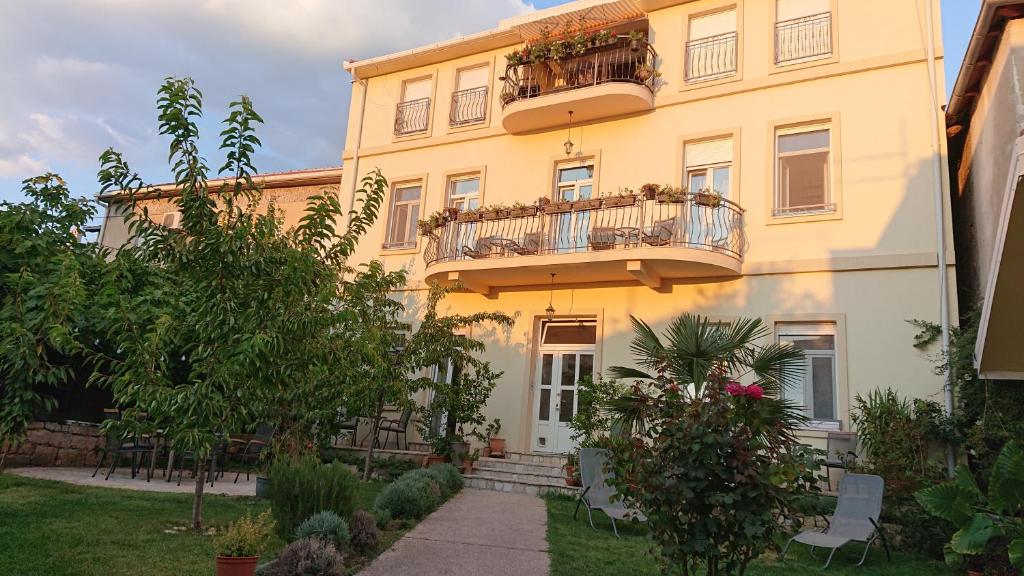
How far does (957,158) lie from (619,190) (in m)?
5.68

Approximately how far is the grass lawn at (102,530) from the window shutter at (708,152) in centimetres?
831

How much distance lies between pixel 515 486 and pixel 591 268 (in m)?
3.93

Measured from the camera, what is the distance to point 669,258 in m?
11.1

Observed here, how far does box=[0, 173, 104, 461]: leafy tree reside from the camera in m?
5.81

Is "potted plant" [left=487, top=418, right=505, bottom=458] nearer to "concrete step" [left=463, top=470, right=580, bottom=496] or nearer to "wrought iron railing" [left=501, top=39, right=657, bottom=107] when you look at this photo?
"concrete step" [left=463, top=470, right=580, bottom=496]

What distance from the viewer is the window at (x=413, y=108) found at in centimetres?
1598

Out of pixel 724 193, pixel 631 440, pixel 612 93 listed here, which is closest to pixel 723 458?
pixel 631 440

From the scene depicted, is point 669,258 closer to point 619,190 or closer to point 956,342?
point 619,190

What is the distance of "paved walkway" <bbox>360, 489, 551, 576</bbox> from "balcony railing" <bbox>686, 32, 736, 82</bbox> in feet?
27.6

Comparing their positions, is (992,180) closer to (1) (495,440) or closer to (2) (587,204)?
(2) (587,204)

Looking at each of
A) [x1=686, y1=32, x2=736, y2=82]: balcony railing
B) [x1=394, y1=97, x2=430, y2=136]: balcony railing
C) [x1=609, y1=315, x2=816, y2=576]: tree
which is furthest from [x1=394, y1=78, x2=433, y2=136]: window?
[x1=609, y1=315, x2=816, y2=576]: tree

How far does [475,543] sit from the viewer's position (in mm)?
7160

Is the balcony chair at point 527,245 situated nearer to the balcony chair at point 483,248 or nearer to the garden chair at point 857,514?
the balcony chair at point 483,248

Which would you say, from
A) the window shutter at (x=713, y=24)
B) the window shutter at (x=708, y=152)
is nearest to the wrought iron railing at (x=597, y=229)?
the window shutter at (x=708, y=152)
